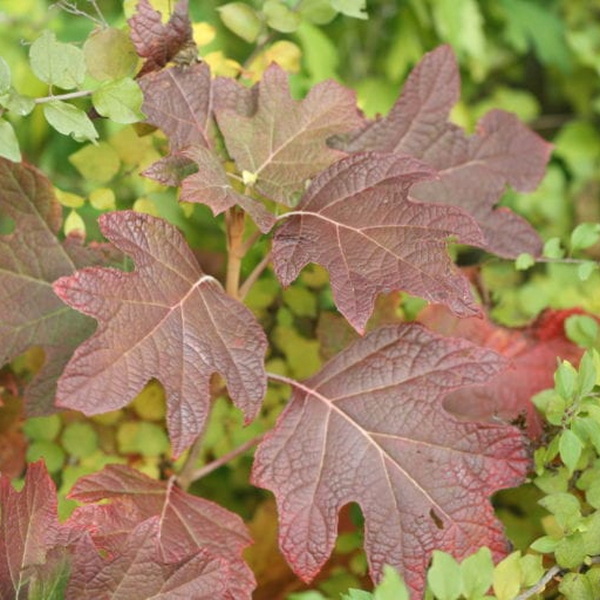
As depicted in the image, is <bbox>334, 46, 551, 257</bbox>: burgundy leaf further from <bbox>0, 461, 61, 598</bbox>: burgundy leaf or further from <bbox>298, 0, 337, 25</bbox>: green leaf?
<bbox>0, 461, 61, 598</bbox>: burgundy leaf

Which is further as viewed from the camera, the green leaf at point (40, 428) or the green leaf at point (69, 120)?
the green leaf at point (40, 428)

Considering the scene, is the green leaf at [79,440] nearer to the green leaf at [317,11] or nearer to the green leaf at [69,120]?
the green leaf at [69,120]

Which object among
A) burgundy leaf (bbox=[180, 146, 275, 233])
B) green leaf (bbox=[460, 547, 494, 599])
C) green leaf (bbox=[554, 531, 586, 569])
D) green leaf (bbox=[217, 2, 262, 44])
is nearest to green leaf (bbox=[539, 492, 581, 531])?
green leaf (bbox=[554, 531, 586, 569])

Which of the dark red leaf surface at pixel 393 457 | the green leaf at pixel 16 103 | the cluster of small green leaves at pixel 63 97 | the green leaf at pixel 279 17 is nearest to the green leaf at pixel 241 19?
the green leaf at pixel 279 17

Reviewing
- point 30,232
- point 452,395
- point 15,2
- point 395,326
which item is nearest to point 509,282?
point 452,395

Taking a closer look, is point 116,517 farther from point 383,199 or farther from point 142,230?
point 383,199

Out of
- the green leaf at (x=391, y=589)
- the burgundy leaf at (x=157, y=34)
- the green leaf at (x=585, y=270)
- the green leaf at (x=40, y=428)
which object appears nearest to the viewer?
the green leaf at (x=391, y=589)
